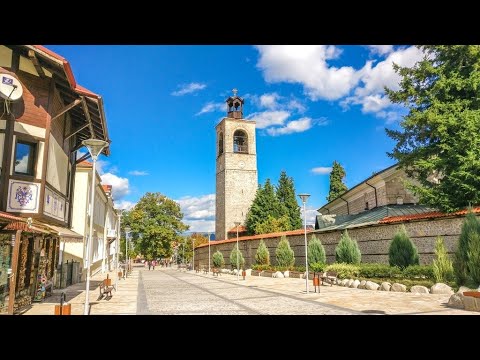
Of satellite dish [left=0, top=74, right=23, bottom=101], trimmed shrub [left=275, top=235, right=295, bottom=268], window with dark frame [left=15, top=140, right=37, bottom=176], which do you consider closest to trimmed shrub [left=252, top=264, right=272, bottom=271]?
trimmed shrub [left=275, top=235, right=295, bottom=268]

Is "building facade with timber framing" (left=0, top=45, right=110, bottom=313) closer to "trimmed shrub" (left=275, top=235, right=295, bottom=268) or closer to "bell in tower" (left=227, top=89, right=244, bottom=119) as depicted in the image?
"trimmed shrub" (left=275, top=235, right=295, bottom=268)

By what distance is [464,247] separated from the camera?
491 inches

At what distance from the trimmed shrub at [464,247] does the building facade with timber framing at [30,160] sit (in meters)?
13.3

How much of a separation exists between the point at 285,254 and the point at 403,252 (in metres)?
12.0

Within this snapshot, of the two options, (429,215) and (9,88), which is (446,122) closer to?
(429,215)

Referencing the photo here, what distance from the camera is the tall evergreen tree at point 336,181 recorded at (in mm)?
56000

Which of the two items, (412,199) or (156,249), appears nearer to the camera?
(412,199)

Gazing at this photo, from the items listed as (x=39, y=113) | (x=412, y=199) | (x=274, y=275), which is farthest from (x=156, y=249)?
(x=39, y=113)
